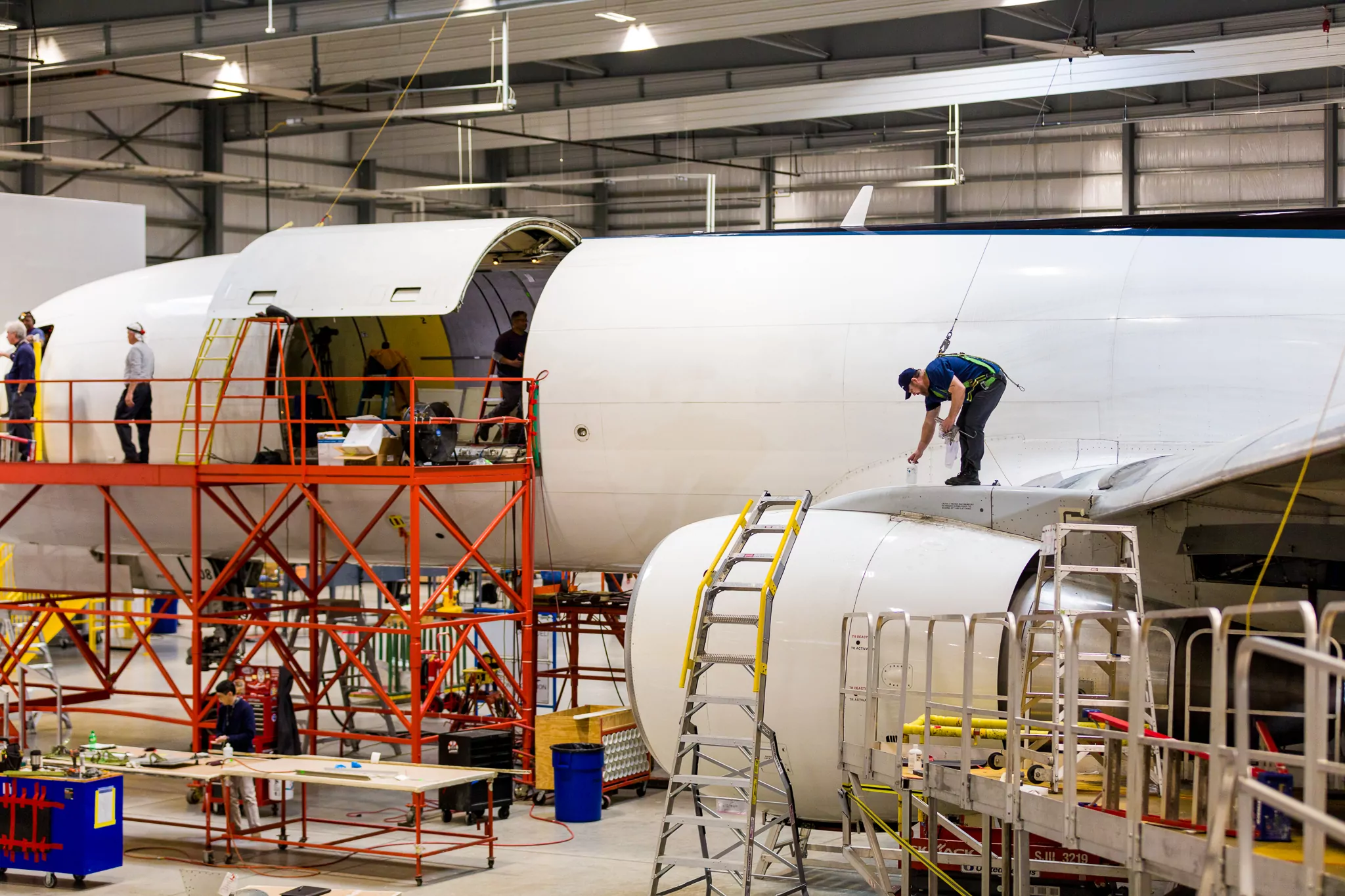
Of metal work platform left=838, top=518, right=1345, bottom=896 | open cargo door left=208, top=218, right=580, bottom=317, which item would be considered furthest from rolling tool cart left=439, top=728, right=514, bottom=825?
open cargo door left=208, top=218, right=580, bottom=317

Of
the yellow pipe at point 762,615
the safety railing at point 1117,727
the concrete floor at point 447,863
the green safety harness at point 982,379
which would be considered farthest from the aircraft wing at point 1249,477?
the concrete floor at point 447,863

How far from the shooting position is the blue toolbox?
612 inches

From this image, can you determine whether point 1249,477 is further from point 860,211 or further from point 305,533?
point 305,533

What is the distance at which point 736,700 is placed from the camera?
44.0ft

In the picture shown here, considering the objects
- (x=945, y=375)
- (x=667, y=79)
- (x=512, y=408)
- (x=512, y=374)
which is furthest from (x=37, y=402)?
(x=667, y=79)

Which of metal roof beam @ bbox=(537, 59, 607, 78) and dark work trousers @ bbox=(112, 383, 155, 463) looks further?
metal roof beam @ bbox=(537, 59, 607, 78)

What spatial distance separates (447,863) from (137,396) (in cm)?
825

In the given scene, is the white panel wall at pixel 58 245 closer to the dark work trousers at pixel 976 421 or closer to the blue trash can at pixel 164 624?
the blue trash can at pixel 164 624

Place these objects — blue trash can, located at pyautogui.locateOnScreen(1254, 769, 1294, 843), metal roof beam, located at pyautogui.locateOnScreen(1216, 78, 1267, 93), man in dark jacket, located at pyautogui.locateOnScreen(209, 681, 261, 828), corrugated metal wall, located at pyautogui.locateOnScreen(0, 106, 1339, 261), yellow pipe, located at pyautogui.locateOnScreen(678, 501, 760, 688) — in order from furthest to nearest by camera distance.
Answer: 1. corrugated metal wall, located at pyautogui.locateOnScreen(0, 106, 1339, 261)
2. metal roof beam, located at pyautogui.locateOnScreen(1216, 78, 1267, 93)
3. man in dark jacket, located at pyautogui.locateOnScreen(209, 681, 261, 828)
4. yellow pipe, located at pyautogui.locateOnScreen(678, 501, 760, 688)
5. blue trash can, located at pyautogui.locateOnScreen(1254, 769, 1294, 843)

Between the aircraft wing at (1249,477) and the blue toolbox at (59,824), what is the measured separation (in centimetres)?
1095

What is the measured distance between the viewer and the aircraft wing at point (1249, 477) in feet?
25.7

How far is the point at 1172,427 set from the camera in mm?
15297

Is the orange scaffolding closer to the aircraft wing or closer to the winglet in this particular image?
the winglet

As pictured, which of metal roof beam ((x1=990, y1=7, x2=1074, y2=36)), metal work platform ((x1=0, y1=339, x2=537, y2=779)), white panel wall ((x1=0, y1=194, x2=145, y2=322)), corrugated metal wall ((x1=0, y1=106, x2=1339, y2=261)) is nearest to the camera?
metal work platform ((x1=0, y1=339, x2=537, y2=779))
